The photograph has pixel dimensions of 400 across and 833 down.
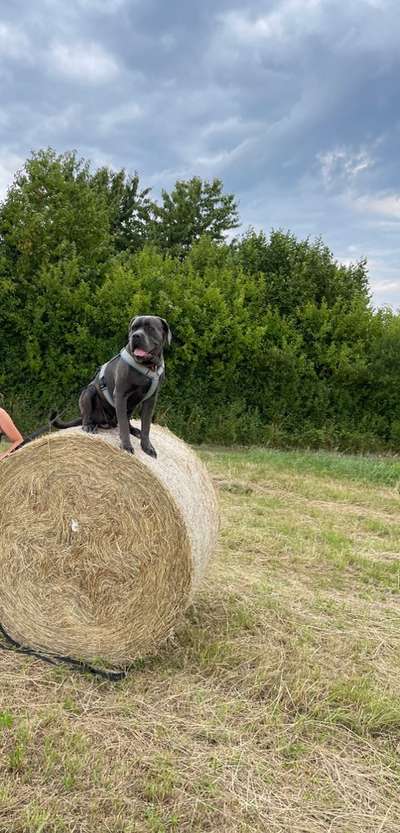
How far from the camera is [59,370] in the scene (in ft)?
41.4

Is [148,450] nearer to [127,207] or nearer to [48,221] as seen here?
[48,221]

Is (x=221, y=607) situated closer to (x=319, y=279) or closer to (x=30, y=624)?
(x=30, y=624)

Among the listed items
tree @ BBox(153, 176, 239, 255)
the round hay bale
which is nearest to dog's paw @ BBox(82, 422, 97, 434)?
the round hay bale

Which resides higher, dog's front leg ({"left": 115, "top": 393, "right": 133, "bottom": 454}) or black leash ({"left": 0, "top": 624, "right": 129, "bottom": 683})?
dog's front leg ({"left": 115, "top": 393, "right": 133, "bottom": 454})

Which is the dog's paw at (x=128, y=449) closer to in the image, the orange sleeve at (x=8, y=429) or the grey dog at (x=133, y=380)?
the grey dog at (x=133, y=380)

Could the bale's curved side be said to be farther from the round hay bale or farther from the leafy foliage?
the leafy foliage

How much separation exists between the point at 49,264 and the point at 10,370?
2246 mm

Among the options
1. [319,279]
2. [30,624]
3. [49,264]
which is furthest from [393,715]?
[319,279]

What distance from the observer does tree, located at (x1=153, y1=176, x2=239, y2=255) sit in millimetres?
26891

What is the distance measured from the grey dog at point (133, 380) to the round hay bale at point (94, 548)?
5.6 inches

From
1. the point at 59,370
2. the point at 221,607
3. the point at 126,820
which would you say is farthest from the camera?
the point at 59,370

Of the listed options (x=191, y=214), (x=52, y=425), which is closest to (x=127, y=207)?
(x=191, y=214)

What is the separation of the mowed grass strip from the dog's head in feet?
5.89

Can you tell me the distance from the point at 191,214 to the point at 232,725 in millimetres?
25995
